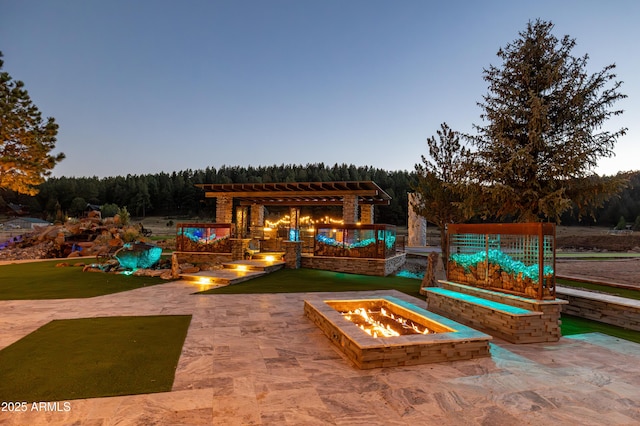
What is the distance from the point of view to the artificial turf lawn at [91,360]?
323 centimetres

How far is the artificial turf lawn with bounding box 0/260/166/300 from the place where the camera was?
8.32 m

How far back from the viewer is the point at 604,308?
635 cm

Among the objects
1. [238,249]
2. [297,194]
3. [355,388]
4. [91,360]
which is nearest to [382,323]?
[355,388]

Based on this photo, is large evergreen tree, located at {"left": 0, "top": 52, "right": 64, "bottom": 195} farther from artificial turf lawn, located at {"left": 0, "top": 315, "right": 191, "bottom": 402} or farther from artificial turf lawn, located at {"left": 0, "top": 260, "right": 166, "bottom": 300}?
artificial turf lawn, located at {"left": 0, "top": 315, "right": 191, "bottom": 402}

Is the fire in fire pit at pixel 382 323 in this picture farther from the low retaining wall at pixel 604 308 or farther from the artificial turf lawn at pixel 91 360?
the low retaining wall at pixel 604 308

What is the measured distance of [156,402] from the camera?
301 centimetres

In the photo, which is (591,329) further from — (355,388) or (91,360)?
(91,360)

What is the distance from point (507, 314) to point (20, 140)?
15.8m

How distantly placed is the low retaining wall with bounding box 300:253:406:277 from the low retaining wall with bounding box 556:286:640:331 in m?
6.77

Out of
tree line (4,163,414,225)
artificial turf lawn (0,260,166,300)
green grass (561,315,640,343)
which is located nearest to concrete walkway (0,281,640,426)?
green grass (561,315,640,343)

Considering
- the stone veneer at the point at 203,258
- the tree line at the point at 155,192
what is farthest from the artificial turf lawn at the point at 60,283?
the tree line at the point at 155,192

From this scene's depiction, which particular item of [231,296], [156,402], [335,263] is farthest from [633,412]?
[335,263]

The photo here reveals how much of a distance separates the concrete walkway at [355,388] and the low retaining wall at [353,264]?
26.9ft

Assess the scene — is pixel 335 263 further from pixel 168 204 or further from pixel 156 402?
pixel 168 204
